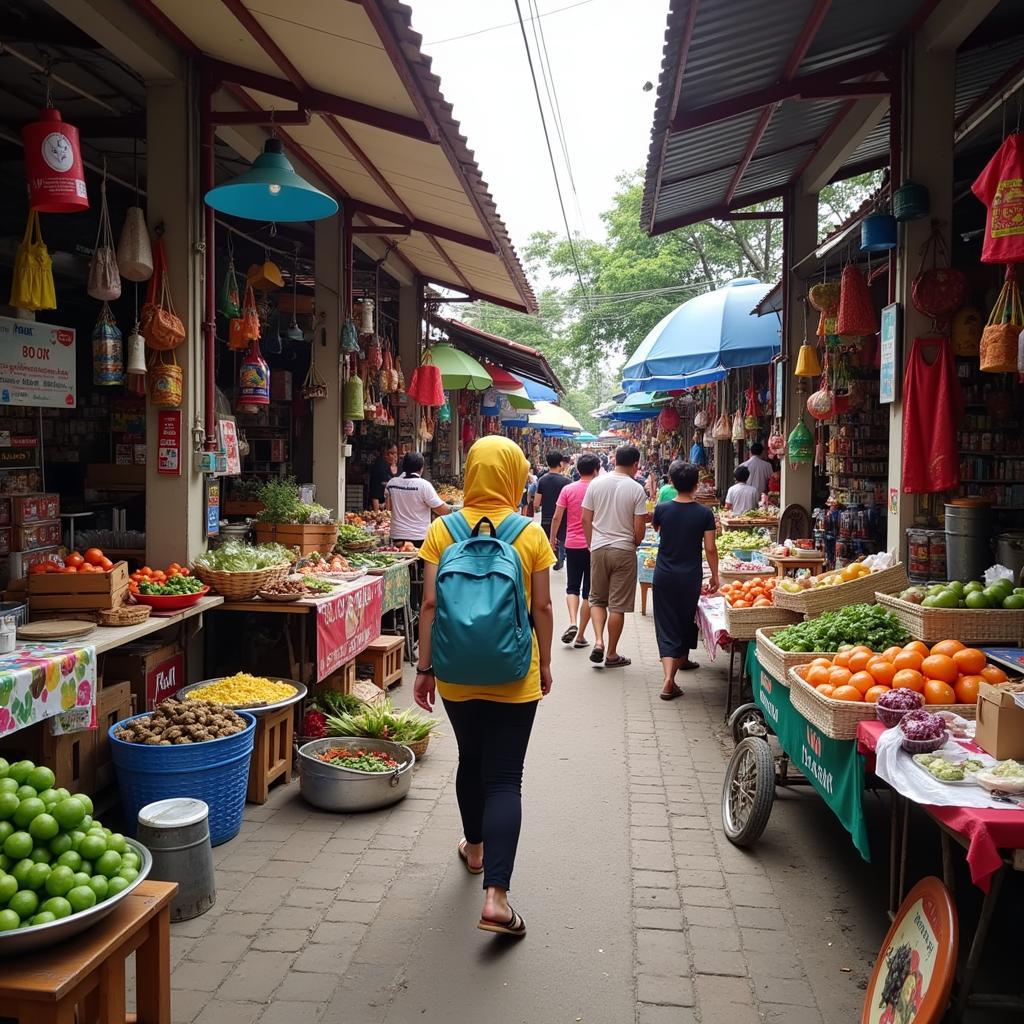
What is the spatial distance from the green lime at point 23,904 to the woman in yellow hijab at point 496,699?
1.74 meters

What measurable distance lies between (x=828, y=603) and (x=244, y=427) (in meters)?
8.98

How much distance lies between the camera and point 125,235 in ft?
19.3

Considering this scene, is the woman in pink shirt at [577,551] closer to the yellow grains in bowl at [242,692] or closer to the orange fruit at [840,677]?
the yellow grains in bowl at [242,692]

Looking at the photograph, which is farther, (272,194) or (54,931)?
(272,194)

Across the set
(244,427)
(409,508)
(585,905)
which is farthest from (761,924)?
(244,427)

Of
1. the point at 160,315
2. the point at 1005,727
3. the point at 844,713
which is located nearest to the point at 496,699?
the point at 844,713

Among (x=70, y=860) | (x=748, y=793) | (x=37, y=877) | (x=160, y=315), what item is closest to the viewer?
(x=37, y=877)

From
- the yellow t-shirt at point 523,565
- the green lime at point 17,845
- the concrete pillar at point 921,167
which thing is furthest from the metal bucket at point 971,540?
the green lime at point 17,845

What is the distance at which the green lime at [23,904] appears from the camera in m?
2.53

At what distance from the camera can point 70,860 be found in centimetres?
272

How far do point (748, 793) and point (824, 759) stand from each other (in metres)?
0.83

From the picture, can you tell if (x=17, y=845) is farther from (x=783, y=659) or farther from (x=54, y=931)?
(x=783, y=659)

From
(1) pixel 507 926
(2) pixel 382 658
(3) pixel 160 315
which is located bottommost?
(1) pixel 507 926

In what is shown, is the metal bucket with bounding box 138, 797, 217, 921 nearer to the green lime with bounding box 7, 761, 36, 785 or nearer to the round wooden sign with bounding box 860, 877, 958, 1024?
the green lime with bounding box 7, 761, 36, 785
